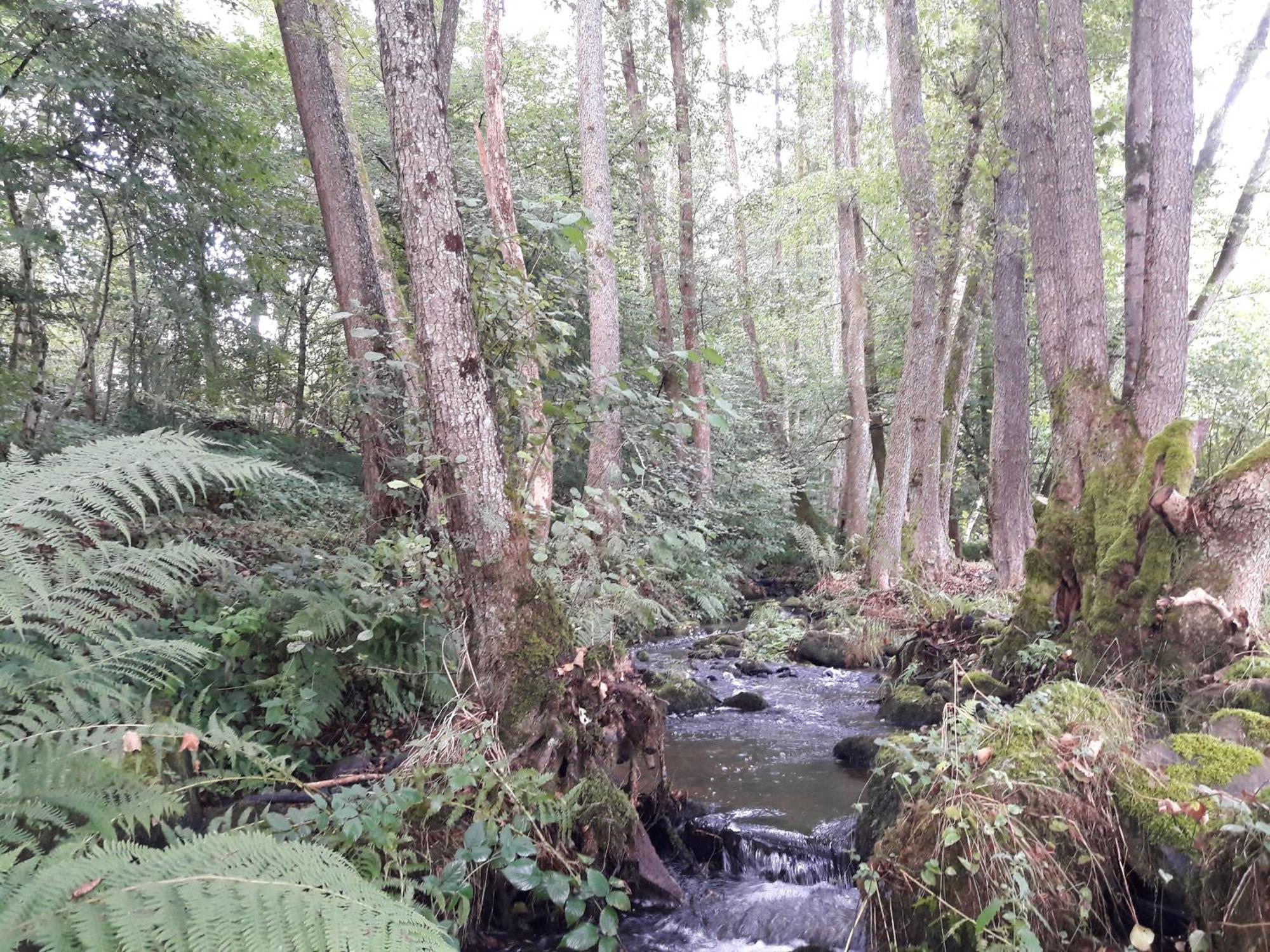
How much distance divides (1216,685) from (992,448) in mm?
6100

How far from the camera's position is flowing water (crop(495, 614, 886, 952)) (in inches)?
141

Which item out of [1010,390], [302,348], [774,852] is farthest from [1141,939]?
[302,348]

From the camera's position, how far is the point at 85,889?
146 centimetres

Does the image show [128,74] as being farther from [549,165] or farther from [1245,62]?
[1245,62]

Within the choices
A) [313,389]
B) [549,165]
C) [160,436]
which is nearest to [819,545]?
[549,165]

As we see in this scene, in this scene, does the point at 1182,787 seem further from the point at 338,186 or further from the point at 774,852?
the point at 338,186

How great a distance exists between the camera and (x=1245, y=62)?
1136 cm

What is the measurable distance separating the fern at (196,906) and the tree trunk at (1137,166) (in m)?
6.21

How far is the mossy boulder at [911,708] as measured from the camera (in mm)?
6227

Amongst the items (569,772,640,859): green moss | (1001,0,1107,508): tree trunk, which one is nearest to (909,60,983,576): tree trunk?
(1001,0,1107,508): tree trunk

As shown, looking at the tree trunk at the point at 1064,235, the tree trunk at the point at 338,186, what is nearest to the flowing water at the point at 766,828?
the tree trunk at the point at 1064,235

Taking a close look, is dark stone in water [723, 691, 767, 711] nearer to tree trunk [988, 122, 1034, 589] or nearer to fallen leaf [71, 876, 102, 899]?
tree trunk [988, 122, 1034, 589]

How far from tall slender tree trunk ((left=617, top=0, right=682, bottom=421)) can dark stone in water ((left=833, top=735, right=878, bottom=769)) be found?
7.15 metres

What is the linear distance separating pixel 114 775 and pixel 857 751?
492cm
